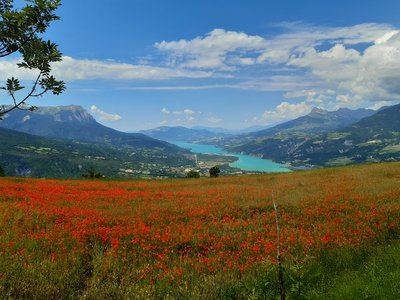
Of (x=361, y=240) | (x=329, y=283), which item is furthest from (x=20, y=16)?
(x=361, y=240)

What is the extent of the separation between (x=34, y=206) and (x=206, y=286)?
487 inches

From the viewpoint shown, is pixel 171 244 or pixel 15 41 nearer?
pixel 15 41

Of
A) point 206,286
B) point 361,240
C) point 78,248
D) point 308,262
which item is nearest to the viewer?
point 206,286

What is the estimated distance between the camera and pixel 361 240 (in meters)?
11.0

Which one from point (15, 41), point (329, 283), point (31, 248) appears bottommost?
point (329, 283)

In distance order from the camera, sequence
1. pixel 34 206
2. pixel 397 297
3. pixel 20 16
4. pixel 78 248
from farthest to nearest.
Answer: pixel 34 206, pixel 78 248, pixel 397 297, pixel 20 16

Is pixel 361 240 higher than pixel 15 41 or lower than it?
lower

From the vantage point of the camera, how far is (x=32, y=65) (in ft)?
19.0

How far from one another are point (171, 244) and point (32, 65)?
26.2 feet

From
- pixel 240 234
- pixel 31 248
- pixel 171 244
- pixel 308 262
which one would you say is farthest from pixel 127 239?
pixel 308 262

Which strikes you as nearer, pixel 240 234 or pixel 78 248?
pixel 78 248

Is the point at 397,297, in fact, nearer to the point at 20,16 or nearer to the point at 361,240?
the point at 361,240

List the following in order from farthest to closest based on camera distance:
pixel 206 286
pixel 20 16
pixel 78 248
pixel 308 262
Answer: pixel 78 248 → pixel 308 262 → pixel 206 286 → pixel 20 16

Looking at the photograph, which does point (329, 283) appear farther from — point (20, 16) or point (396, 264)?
point (20, 16)
